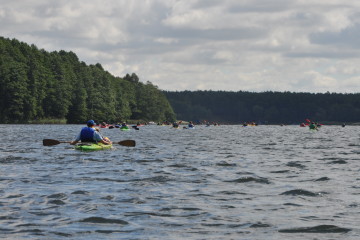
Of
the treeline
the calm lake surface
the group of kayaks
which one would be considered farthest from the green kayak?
the treeline

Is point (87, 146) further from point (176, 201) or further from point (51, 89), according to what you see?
point (51, 89)

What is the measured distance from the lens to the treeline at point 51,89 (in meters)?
114

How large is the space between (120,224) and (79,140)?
804 inches

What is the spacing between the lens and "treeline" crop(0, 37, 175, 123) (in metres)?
114

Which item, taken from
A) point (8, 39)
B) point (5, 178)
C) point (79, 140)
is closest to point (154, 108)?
point (8, 39)

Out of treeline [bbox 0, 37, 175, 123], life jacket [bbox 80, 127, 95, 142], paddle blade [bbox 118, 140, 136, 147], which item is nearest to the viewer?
life jacket [bbox 80, 127, 95, 142]

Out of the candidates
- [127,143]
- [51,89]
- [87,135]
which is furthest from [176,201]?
[51,89]

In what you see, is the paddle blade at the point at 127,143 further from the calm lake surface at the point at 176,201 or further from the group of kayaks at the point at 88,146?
the calm lake surface at the point at 176,201

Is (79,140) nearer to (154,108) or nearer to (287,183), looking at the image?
(287,183)

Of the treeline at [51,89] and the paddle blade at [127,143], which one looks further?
the treeline at [51,89]

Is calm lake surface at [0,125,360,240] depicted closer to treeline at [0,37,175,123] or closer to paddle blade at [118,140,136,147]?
paddle blade at [118,140,136,147]

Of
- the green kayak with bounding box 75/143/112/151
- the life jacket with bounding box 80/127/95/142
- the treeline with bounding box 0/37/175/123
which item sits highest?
the treeline with bounding box 0/37/175/123

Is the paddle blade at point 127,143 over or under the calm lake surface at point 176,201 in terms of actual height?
over

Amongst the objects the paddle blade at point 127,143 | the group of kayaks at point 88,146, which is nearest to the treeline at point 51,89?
the paddle blade at point 127,143
